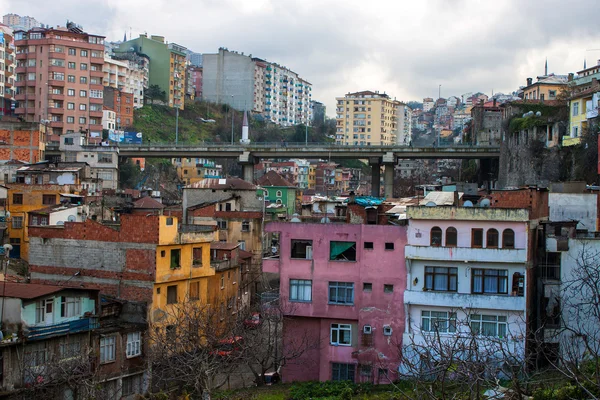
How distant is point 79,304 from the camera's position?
2284 cm

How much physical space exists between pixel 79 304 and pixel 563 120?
135ft

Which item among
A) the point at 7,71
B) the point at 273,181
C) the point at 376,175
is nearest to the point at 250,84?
the point at 7,71

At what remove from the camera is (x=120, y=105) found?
3642 inches

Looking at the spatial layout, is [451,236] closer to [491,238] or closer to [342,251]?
[491,238]

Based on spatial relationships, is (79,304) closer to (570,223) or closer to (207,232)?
(207,232)

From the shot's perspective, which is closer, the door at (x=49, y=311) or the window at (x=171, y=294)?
the door at (x=49, y=311)

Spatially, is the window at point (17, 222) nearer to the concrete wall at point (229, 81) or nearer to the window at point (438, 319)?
the window at point (438, 319)

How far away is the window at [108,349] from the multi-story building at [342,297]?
5.19m

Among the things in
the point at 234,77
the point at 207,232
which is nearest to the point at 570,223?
the point at 207,232

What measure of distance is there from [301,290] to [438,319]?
436 centimetres

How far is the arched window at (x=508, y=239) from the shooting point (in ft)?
74.6

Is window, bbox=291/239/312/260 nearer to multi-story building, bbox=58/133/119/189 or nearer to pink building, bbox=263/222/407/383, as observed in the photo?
pink building, bbox=263/222/407/383

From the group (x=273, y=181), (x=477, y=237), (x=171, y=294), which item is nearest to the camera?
(x=477, y=237)

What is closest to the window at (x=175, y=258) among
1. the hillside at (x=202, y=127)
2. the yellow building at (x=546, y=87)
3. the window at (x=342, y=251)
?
the window at (x=342, y=251)
